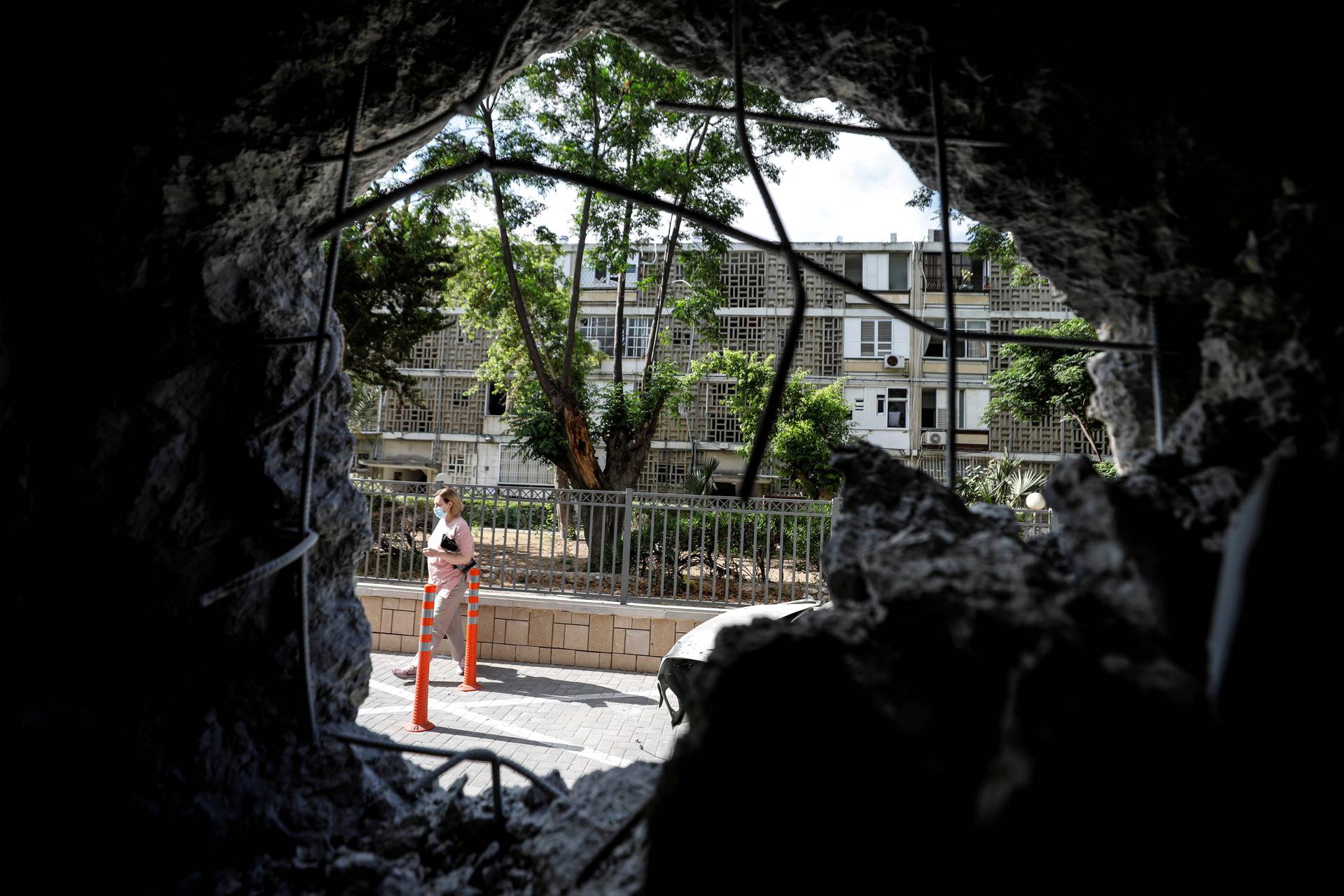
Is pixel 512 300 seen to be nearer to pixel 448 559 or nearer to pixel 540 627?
pixel 540 627

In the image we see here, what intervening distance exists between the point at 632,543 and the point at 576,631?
1.85m

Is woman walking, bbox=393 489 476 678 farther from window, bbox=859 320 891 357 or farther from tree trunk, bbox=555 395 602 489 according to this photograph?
window, bbox=859 320 891 357

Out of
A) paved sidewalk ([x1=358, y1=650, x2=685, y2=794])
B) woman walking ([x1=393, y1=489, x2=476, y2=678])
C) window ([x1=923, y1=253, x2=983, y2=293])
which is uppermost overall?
window ([x1=923, y1=253, x2=983, y2=293])

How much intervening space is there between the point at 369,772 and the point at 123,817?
636 millimetres

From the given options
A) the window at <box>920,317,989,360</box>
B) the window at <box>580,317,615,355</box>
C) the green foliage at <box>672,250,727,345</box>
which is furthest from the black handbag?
the window at <box>920,317,989,360</box>

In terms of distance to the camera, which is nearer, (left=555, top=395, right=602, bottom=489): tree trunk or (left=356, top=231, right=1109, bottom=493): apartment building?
(left=555, top=395, right=602, bottom=489): tree trunk

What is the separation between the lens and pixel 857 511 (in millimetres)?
1710

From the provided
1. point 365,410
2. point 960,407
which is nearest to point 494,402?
point 365,410

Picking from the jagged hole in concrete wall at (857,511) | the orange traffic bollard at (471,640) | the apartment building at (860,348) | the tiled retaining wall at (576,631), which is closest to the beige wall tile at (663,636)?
the tiled retaining wall at (576,631)

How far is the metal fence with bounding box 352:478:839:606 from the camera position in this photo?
8.61m

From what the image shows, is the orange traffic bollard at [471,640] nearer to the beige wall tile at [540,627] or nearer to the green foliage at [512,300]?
the beige wall tile at [540,627]

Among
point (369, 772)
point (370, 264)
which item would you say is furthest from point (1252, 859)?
point (370, 264)

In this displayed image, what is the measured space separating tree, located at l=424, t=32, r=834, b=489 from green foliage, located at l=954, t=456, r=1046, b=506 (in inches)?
301

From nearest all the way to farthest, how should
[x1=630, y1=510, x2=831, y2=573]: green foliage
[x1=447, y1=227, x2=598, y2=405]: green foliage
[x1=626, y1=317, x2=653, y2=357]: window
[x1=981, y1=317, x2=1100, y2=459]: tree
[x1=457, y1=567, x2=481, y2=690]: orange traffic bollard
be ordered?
[x1=457, y1=567, x2=481, y2=690]: orange traffic bollard, [x1=630, y1=510, x2=831, y2=573]: green foliage, [x1=447, y1=227, x2=598, y2=405]: green foliage, [x1=981, y1=317, x2=1100, y2=459]: tree, [x1=626, y1=317, x2=653, y2=357]: window
